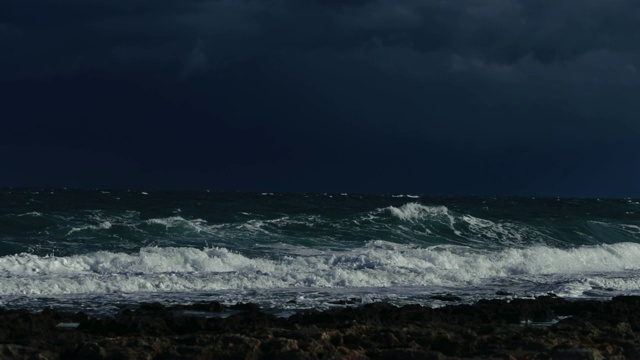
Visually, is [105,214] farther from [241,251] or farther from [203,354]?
[203,354]

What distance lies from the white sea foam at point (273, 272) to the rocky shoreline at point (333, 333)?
3601mm

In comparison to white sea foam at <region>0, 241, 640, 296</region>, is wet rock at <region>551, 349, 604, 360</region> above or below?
above

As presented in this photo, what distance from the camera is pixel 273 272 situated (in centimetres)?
1947

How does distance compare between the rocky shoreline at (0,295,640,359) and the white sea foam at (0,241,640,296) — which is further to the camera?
the white sea foam at (0,241,640,296)

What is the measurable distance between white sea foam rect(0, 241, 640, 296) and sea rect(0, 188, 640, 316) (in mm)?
38

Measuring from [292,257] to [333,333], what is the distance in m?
13.0

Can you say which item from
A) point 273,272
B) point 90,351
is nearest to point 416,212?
point 273,272

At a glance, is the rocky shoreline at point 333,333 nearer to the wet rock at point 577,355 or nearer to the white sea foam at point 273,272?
the wet rock at point 577,355

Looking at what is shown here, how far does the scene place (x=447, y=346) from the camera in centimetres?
1058

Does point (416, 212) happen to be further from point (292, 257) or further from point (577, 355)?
point (577, 355)

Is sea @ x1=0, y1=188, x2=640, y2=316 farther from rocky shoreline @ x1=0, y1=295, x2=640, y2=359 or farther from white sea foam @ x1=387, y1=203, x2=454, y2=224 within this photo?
rocky shoreline @ x1=0, y1=295, x2=640, y2=359

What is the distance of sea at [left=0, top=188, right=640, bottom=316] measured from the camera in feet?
54.5

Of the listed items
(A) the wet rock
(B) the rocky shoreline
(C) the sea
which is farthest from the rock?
(A) the wet rock

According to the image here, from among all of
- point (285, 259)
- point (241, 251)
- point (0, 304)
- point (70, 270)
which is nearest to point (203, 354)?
point (0, 304)
